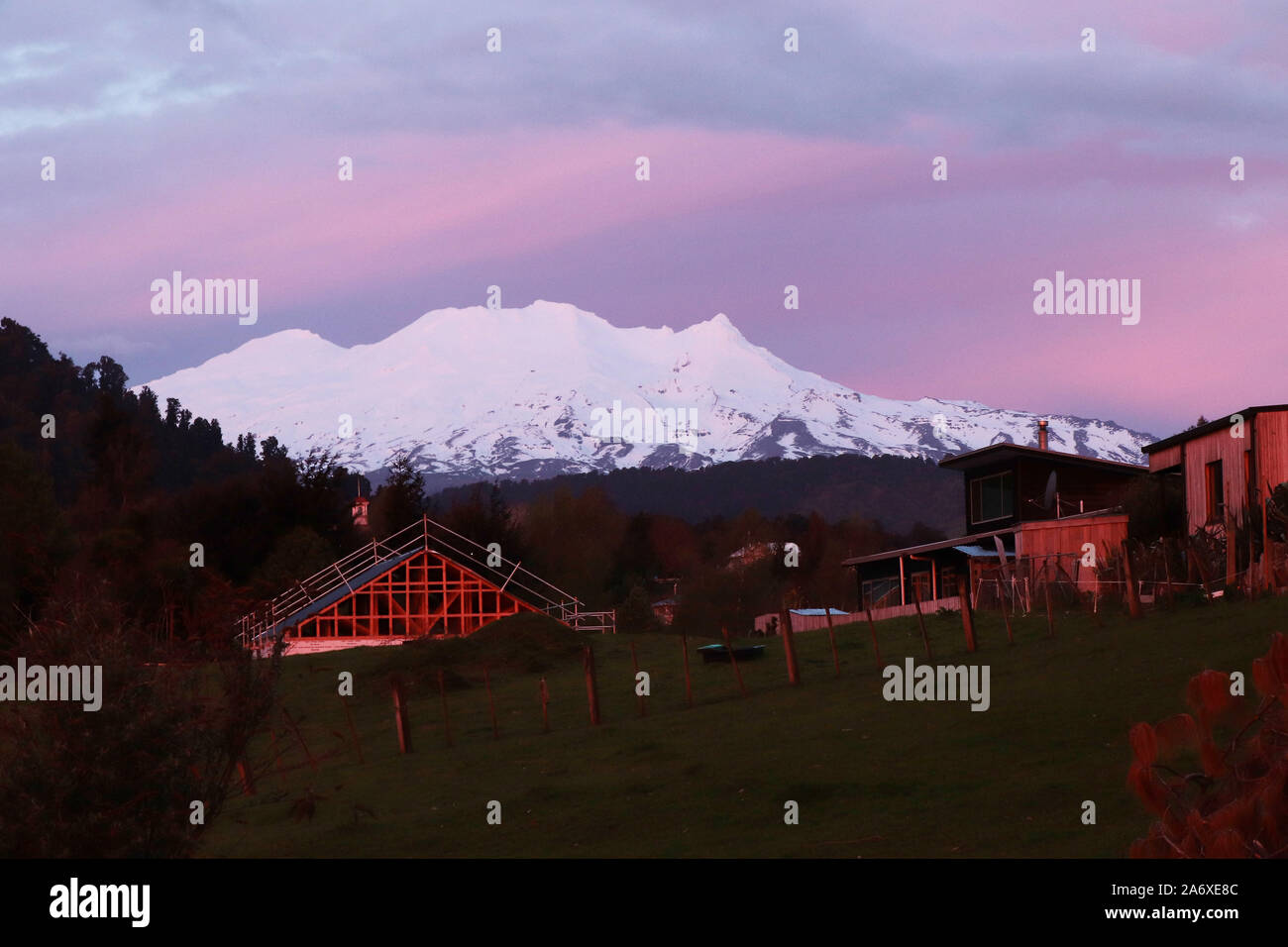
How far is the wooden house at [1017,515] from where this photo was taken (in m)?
48.6

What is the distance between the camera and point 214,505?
89375mm

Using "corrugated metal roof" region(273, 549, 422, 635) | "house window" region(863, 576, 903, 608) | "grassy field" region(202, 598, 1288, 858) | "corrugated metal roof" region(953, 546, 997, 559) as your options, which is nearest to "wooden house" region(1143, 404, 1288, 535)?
"grassy field" region(202, 598, 1288, 858)

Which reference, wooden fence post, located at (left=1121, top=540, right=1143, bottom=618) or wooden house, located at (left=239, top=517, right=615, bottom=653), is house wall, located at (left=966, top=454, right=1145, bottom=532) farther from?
wooden fence post, located at (left=1121, top=540, right=1143, bottom=618)

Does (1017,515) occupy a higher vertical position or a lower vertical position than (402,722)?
higher

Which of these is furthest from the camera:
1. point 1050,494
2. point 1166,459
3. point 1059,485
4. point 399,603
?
point 399,603

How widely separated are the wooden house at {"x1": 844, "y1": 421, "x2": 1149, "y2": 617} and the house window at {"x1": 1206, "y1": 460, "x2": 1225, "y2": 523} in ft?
20.5

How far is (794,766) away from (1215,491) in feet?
70.0

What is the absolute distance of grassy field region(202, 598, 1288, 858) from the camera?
717 inches

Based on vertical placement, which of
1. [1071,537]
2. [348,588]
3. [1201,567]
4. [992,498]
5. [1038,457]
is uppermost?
[1038,457]

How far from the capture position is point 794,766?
22.3 metres

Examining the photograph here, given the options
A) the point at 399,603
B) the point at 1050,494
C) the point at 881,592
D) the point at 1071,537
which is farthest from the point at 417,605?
the point at 1071,537

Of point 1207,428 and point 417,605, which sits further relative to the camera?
point 417,605

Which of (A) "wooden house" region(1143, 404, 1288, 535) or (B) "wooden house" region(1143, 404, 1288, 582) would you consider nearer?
(B) "wooden house" region(1143, 404, 1288, 582)

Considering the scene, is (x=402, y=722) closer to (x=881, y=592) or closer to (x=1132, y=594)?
(x=1132, y=594)
